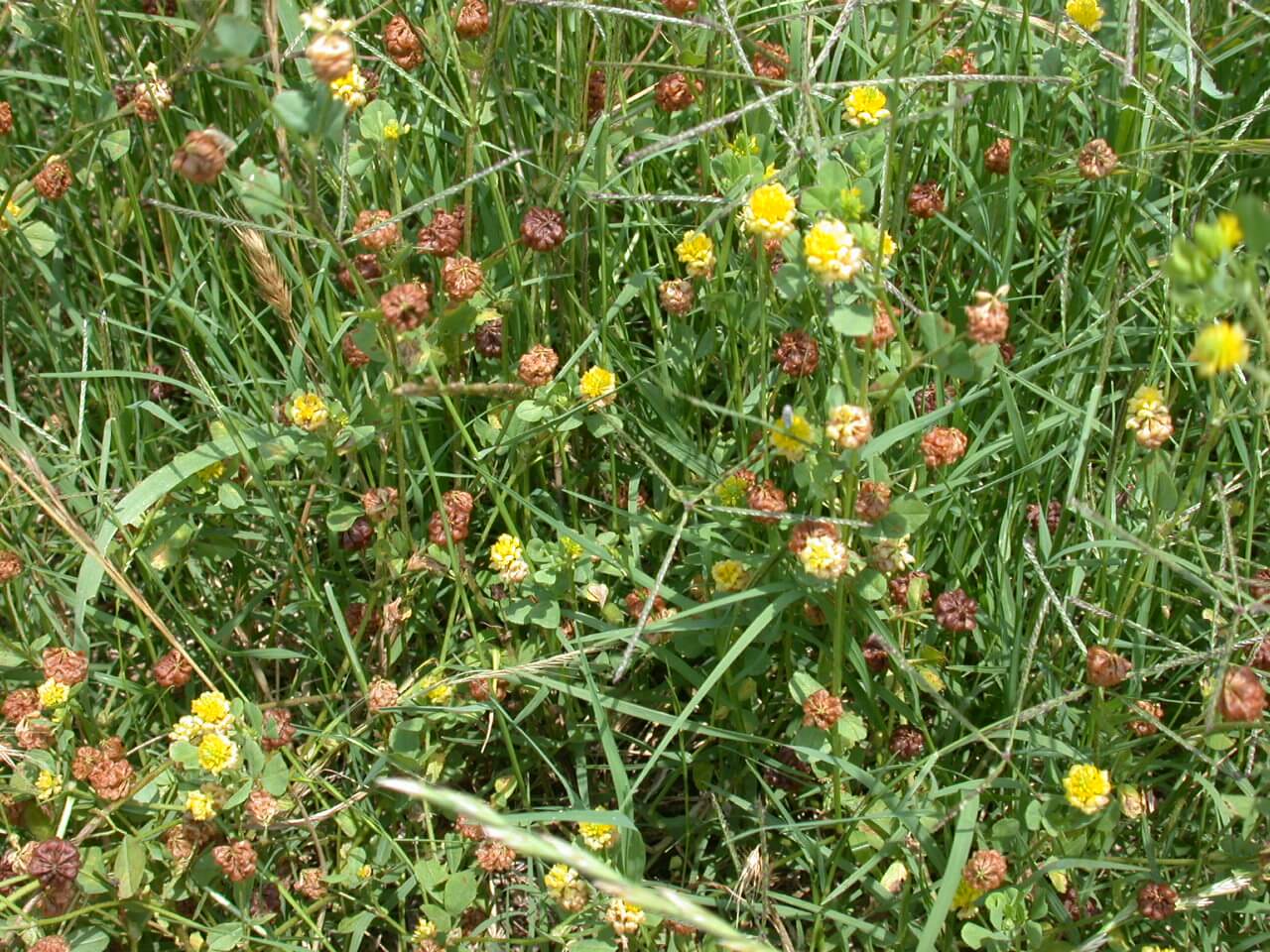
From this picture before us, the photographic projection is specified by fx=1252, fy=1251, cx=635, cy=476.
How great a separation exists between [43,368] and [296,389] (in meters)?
0.77

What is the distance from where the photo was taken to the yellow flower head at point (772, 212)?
174 centimetres

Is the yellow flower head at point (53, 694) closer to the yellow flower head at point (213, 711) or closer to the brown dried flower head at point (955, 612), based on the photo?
the yellow flower head at point (213, 711)

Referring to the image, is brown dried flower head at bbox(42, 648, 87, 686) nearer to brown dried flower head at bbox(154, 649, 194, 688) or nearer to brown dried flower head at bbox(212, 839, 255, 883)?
brown dried flower head at bbox(154, 649, 194, 688)

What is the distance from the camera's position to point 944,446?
1891 mm

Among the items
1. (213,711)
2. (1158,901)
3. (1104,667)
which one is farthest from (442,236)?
(1158,901)

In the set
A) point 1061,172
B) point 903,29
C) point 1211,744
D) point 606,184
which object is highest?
point 903,29

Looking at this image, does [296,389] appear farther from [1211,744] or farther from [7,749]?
[1211,744]

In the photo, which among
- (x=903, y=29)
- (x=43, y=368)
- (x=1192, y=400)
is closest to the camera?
(x=903, y=29)

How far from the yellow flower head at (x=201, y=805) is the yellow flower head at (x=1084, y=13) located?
199cm

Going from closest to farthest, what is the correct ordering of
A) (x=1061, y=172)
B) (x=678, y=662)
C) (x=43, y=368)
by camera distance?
(x=678, y=662)
(x=1061, y=172)
(x=43, y=368)

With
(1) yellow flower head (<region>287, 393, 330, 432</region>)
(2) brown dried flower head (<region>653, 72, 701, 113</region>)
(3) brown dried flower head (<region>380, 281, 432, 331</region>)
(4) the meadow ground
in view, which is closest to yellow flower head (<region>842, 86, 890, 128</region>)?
(4) the meadow ground

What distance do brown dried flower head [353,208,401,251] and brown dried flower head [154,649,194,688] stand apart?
792 mm

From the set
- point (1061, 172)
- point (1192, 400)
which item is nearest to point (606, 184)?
point (1061, 172)

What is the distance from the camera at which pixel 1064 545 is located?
6.99 ft
